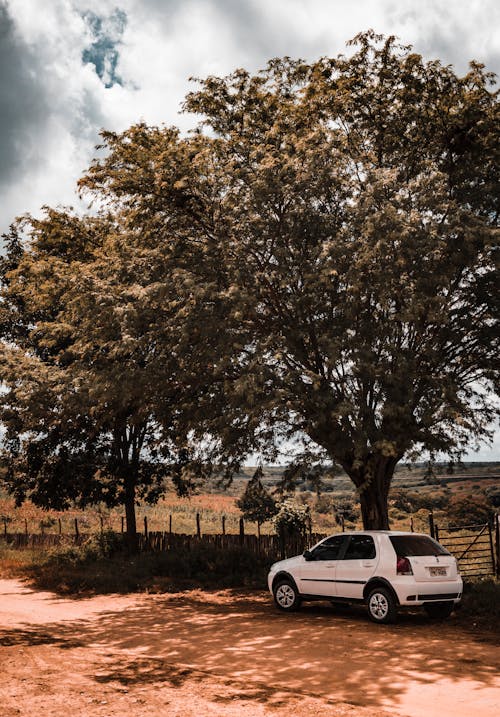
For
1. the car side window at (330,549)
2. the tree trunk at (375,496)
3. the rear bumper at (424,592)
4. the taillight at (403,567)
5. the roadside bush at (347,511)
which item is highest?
the tree trunk at (375,496)

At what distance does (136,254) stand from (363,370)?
6662 mm

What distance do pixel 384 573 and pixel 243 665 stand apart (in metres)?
3.80

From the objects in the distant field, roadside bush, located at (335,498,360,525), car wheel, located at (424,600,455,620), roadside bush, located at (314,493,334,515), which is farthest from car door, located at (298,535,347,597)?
roadside bush, located at (314,493,334,515)

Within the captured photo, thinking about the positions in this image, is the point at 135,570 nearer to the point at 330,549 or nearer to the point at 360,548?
the point at 330,549

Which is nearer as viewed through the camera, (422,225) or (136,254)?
(422,225)

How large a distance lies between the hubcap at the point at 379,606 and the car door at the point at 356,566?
0.29 m

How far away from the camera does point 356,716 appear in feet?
23.2

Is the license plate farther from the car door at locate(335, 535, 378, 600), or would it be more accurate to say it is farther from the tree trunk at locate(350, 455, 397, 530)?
the tree trunk at locate(350, 455, 397, 530)

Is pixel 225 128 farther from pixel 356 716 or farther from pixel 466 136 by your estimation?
pixel 356 716

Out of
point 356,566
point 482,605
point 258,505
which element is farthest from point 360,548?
point 258,505

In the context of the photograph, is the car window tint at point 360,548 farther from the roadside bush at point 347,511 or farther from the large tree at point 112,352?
the roadside bush at point 347,511

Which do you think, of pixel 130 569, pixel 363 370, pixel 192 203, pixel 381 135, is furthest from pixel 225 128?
pixel 130 569

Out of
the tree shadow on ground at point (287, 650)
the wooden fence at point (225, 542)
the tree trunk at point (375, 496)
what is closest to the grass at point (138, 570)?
the wooden fence at point (225, 542)

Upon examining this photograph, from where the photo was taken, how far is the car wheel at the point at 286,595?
565 inches
